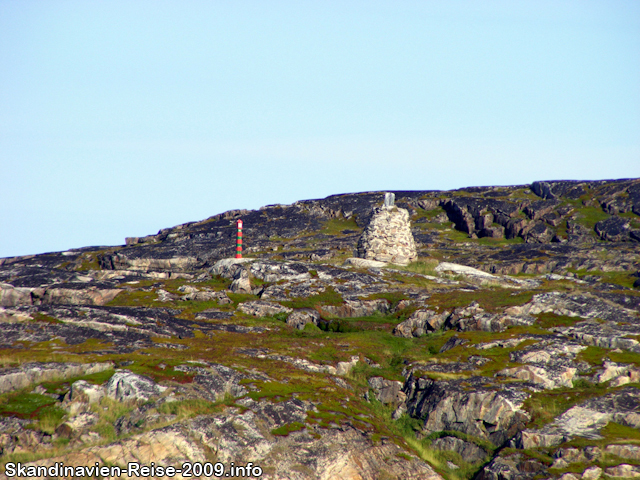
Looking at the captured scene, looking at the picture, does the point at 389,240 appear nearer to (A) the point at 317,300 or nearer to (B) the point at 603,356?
(A) the point at 317,300

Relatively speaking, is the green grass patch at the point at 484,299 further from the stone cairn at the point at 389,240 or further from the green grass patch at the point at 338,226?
the green grass patch at the point at 338,226

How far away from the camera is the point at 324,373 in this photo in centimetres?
3822

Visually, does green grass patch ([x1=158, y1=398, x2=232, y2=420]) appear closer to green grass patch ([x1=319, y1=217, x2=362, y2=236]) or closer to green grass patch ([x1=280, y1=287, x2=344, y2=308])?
green grass patch ([x1=280, y1=287, x2=344, y2=308])

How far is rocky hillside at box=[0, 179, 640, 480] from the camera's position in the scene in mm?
27078

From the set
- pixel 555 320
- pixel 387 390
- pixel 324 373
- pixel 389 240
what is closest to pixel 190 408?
pixel 324 373

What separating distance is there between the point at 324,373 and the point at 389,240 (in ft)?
143

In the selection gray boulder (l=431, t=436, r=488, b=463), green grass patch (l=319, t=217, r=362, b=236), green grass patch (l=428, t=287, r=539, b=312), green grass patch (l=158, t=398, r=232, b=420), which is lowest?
gray boulder (l=431, t=436, r=488, b=463)

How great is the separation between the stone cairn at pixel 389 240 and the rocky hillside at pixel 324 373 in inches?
139

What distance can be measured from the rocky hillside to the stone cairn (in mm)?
3528

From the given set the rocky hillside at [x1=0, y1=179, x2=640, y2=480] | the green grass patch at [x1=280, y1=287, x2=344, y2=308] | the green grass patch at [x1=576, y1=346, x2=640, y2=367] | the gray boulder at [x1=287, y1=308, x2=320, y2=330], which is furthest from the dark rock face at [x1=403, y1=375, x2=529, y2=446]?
the green grass patch at [x1=280, y1=287, x2=344, y2=308]

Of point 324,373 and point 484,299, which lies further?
point 484,299

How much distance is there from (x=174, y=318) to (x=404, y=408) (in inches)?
901

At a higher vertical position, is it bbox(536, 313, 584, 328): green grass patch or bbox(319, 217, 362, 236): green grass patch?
bbox(319, 217, 362, 236): green grass patch

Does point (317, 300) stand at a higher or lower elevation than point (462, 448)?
higher
